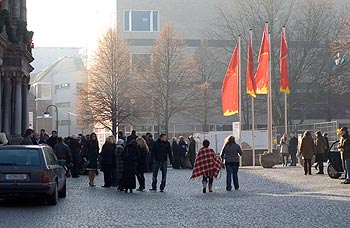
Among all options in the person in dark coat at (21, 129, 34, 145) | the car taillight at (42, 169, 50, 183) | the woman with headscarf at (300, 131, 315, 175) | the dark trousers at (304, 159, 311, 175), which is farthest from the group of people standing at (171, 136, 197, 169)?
the car taillight at (42, 169, 50, 183)

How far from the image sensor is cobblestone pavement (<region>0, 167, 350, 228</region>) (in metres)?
13.9

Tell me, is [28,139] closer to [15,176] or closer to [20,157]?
[20,157]

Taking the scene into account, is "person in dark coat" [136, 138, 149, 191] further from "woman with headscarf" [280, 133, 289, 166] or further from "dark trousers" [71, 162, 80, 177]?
"woman with headscarf" [280, 133, 289, 166]

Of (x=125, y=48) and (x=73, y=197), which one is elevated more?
(x=125, y=48)

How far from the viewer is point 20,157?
1758 centimetres

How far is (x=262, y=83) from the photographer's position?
126 feet

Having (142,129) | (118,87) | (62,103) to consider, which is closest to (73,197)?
(118,87)

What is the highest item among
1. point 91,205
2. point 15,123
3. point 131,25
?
point 131,25

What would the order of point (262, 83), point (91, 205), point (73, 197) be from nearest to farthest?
1. point (91, 205)
2. point (73, 197)
3. point (262, 83)

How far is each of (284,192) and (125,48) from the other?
1754 inches

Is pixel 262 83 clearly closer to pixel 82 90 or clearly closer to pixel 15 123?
pixel 15 123

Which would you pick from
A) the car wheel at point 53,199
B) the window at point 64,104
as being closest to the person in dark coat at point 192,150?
the car wheel at point 53,199

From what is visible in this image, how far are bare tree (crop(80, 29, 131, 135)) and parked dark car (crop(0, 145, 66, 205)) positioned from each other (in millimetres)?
45101

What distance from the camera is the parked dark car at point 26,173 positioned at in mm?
17156
